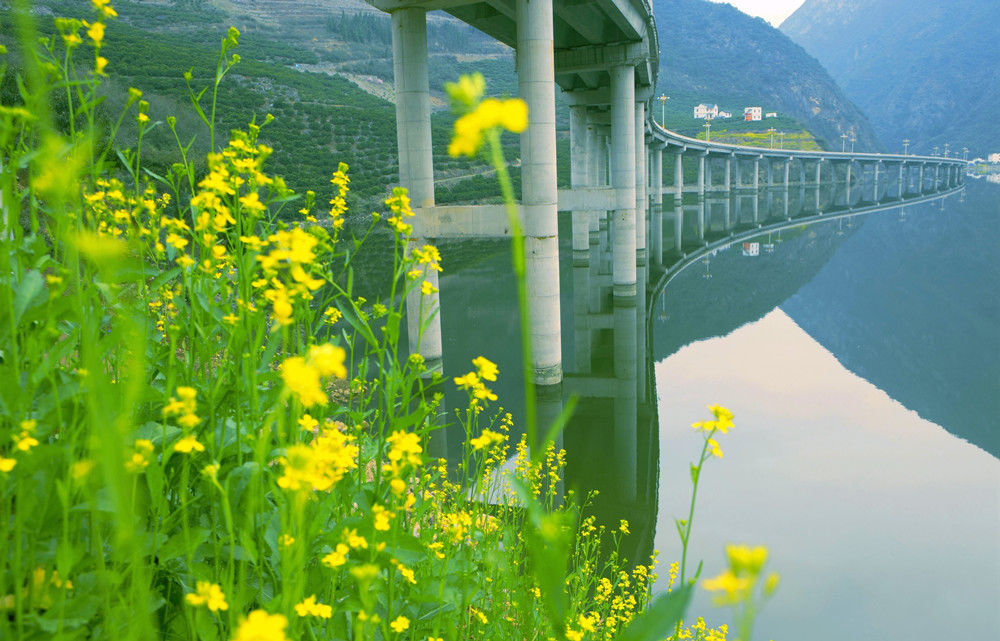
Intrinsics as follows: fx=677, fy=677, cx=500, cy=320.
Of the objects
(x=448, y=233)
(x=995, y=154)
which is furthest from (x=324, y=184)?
(x=995, y=154)

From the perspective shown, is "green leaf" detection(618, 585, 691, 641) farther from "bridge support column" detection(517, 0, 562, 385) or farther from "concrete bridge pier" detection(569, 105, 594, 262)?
"concrete bridge pier" detection(569, 105, 594, 262)

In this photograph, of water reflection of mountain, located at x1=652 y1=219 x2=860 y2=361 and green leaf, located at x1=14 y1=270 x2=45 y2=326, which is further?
water reflection of mountain, located at x1=652 y1=219 x2=860 y2=361

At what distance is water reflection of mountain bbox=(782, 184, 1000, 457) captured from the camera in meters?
13.7

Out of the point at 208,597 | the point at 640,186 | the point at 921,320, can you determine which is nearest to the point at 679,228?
the point at 640,186

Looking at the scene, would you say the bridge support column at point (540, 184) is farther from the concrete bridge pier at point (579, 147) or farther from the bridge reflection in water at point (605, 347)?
the concrete bridge pier at point (579, 147)

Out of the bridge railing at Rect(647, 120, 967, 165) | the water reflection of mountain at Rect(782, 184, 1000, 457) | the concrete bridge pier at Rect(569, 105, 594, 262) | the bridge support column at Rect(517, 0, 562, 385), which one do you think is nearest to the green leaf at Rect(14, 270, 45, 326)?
the bridge support column at Rect(517, 0, 562, 385)

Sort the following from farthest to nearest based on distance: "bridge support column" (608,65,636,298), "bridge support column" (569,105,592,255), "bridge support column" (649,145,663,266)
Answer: "bridge support column" (569,105,592,255) → "bridge support column" (649,145,663,266) → "bridge support column" (608,65,636,298)

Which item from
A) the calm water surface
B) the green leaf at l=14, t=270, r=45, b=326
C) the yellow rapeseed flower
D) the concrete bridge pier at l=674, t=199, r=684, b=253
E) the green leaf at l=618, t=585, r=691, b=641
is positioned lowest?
the calm water surface

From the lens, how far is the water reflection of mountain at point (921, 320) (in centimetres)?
1370

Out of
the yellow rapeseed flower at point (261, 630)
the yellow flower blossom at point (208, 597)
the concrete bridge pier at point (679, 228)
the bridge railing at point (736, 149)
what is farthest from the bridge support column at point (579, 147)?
the yellow rapeseed flower at point (261, 630)

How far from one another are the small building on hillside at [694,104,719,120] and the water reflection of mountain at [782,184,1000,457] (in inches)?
4801

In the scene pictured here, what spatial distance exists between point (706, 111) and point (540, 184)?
158 m

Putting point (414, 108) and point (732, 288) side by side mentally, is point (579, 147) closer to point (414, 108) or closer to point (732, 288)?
point (732, 288)

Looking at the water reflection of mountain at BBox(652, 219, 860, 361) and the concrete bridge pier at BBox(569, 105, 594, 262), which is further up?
the concrete bridge pier at BBox(569, 105, 594, 262)
